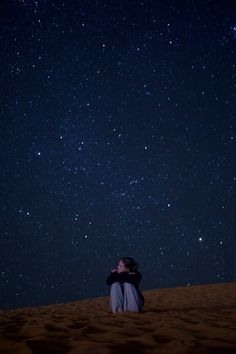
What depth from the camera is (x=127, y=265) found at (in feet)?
17.1

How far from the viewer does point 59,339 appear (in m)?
2.50

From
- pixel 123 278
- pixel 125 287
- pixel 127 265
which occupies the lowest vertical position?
pixel 125 287

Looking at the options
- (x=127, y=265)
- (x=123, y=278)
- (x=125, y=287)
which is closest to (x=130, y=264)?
(x=127, y=265)

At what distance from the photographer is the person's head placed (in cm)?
521

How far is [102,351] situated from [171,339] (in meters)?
0.64

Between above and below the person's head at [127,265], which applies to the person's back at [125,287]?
below

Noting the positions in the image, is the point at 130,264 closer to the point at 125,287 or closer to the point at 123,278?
the point at 123,278

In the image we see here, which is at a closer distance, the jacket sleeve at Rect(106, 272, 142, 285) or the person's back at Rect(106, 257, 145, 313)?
the person's back at Rect(106, 257, 145, 313)

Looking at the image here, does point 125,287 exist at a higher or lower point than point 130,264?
lower

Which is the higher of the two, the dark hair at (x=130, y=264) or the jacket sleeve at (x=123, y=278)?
the dark hair at (x=130, y=264)

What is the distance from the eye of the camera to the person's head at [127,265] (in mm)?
5207

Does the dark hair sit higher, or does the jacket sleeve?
the dark hair

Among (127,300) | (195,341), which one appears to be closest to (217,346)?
(195,341)

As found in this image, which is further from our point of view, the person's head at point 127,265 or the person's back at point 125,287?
the person's head at point 127,265
